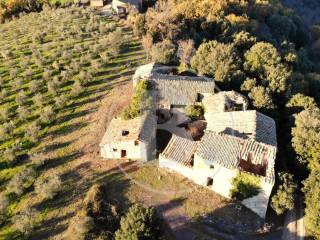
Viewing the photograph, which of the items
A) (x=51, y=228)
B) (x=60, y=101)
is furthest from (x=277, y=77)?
(x=51, y=228)

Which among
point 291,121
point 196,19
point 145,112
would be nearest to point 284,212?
point 291,121

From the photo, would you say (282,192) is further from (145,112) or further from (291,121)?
(145,112)

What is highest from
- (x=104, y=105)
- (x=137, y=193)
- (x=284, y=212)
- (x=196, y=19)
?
(x=196, y=19)

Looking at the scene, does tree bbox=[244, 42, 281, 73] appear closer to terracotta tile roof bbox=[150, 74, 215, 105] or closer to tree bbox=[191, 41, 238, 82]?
tree bbox=[191, 41, 238, 82]

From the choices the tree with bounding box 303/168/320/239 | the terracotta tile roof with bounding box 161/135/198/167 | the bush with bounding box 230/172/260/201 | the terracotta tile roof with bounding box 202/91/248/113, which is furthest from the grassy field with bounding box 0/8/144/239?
the tree with bounding box 303/168/320/239

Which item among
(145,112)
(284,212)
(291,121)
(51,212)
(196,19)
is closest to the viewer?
(51,212)

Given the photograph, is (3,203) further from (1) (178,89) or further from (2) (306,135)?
Answer: (2) (306,135)

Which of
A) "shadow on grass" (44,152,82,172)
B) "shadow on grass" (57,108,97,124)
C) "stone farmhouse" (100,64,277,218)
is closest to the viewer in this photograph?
"stone farmhouse" (100,64,277,218)

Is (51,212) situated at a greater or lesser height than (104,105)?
lesser

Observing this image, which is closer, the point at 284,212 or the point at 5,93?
the point at 284,212
